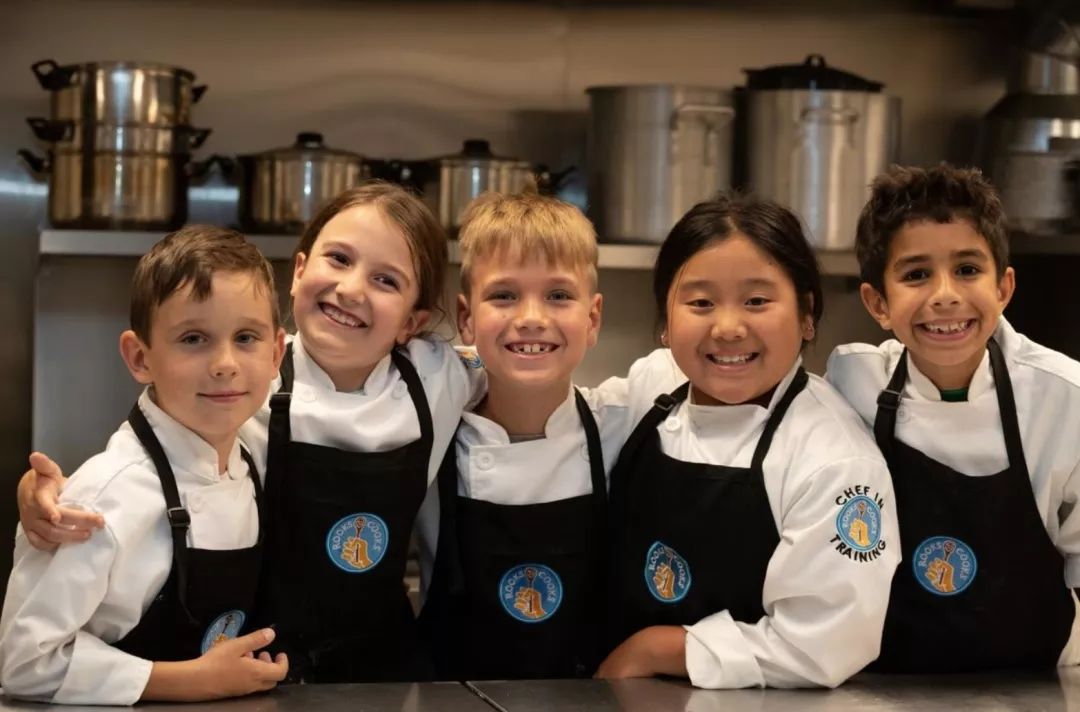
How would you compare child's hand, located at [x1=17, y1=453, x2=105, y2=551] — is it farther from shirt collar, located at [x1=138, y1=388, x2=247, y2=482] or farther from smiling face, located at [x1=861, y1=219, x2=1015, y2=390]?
smiling face, located at [x1=861, y1=219, x2=1015, y2=390]

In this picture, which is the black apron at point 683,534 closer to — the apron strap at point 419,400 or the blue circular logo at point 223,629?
the apron strap at point 419,400

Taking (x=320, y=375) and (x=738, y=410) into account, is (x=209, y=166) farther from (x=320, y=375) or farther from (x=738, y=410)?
(x=738, y=410)

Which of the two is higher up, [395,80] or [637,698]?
[395,80]

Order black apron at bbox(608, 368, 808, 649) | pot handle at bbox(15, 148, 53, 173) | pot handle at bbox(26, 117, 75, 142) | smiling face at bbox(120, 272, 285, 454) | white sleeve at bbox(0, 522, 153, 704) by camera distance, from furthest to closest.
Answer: pot handle at bbox(15, 148, 53, 173)
pot handle at bbox(26, 117, 75, 142)
black apron at bbox(608, 368, 808, 649)
smiling face at bbox(120, 272, 285, 454)
white sleeve at bbox(0, 522, 153, 704)

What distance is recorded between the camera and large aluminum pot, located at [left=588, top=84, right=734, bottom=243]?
2584mm

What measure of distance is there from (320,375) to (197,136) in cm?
103

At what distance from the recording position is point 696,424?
1.69 meters

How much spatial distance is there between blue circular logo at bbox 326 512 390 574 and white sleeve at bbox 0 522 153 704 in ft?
1.05

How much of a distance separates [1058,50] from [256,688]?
7.15 ft

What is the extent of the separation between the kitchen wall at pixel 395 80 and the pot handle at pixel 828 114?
40 cm

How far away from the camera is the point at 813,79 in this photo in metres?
2.63

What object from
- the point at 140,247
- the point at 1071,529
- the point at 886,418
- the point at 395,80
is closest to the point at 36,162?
the point at 140,247

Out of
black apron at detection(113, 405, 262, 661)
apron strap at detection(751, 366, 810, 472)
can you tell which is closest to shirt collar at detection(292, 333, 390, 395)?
black apron at detection(113, 405, 262, 661)

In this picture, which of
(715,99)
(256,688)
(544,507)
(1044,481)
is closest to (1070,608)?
(1044,481)
